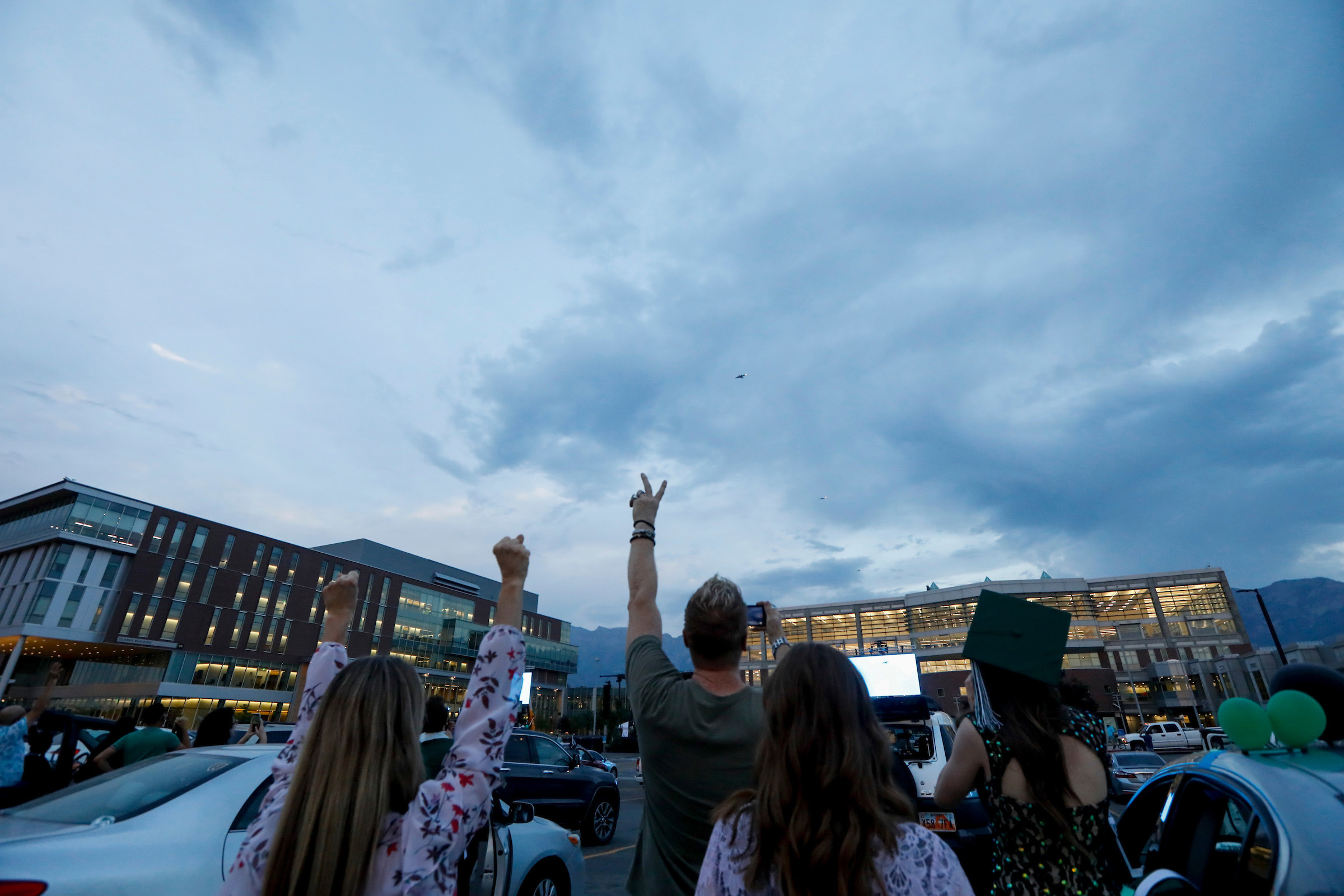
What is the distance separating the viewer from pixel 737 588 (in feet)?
8.43

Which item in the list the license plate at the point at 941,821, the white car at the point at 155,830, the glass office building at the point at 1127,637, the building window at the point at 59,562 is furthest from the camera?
the glass office building at the point at 1127,637

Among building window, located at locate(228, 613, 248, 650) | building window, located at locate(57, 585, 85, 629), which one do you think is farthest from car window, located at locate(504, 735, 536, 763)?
building window, located at locate(228, 613, 248, 650)

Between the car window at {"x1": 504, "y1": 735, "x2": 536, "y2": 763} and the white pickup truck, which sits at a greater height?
the car window at {"x1": 504, "y1": 735, "x2": 536, "y2": 763}

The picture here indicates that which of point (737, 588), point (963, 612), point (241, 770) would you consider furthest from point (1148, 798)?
point (963, 612)

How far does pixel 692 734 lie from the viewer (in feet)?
7.10

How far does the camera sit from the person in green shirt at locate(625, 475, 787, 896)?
2.16 metres

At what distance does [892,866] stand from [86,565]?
71914 mm

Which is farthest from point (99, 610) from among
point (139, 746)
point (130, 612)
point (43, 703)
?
point (139, 746)

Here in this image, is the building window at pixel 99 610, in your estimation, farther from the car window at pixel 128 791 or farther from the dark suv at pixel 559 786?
the car window at pixel 128 791

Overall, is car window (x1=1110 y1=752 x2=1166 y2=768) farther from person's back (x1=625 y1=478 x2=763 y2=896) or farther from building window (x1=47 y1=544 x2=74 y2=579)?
building window (x1=47 y1=544 x2=74 y2=579)

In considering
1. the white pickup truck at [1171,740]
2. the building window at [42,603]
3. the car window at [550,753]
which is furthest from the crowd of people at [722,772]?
the building window at [42,603]

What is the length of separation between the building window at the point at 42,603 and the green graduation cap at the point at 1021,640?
235 ft

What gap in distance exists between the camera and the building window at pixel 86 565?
51.9 meters

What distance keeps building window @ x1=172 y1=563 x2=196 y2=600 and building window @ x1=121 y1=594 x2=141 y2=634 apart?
2.69 metres
